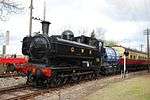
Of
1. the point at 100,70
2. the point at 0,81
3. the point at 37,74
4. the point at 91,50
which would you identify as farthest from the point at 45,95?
the point at 100,70

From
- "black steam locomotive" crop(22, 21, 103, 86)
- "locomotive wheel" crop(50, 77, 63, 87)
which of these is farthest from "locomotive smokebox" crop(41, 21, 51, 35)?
"locomotive wheel" crop(50, 77, 63, 87)

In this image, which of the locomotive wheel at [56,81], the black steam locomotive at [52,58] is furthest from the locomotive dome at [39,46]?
the locomotive wheel at [56,81]

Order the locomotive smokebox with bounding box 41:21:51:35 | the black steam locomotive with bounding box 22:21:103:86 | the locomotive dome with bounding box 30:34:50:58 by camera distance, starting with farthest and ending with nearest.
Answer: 1. the locomotive smokebox with bounding box 41:21:51:35
2. the locomotive dome with bounding box 30:34:50:58
3. the black steam locomotive with bounding box 22:21:103:86

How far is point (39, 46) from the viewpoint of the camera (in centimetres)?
2062

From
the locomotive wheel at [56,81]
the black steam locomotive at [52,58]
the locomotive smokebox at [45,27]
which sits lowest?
the locomotive wheel at [56,81]

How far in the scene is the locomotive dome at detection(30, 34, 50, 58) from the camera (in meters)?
20.1

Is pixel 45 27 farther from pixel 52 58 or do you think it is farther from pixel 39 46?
pixel 52 58

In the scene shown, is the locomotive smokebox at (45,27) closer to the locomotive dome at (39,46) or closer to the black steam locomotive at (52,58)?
the black steam locomotive at (52,58)

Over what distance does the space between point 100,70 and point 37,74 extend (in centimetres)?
1132

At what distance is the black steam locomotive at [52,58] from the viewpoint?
65.2 feet

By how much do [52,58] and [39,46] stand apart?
4.38 feet

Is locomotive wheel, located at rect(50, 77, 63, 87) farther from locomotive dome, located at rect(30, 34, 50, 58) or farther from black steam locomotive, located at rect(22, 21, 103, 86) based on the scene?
locomotive dome, located at rect(30, 34, 50, 58)

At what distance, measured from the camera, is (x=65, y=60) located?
21.9m

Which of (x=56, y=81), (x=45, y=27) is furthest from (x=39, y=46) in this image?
(x=56, y=81)
